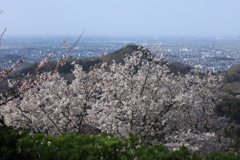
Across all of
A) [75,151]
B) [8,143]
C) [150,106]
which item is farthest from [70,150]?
[150,106]

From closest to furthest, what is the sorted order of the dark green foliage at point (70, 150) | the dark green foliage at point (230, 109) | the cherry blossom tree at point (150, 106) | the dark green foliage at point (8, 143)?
the dark green foliage at point (8, 143) → the dark green foliage at point (70, 150) → the cherry blossom tree at point (150, 106) → the dark green foliage at point (230, 109)

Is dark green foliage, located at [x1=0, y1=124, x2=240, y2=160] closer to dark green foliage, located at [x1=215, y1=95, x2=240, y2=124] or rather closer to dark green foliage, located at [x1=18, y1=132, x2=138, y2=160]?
dark green foliage, located at [x1=18, y1=132, x2=138, y2=160]

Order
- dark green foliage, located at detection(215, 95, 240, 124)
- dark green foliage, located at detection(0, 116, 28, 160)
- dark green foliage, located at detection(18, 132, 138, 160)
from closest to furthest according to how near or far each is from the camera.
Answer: dark green foliage, located at detection(0, 116, 28, 160) → dark green foliage, located at detection(18, 132, 138, 160) → dark green foliage, located at detection(215, 95, 240, 124)

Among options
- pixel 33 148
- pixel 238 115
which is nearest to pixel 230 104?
pixel 238 115

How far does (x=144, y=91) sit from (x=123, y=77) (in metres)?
1.36

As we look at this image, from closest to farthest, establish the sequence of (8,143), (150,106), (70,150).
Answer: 1. (70,150)
2. (8,143)
3. (150,106)

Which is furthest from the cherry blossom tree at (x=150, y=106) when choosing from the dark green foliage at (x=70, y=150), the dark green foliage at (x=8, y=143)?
the dark green foliage at (x=8, y=143)

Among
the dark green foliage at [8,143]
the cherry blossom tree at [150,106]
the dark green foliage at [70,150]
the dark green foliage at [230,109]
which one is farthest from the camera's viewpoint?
the dark green foliage at [230,109]

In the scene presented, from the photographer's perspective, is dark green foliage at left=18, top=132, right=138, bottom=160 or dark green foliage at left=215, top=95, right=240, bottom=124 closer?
dark green foliage at left=18, top=132, right=138, bottom=160

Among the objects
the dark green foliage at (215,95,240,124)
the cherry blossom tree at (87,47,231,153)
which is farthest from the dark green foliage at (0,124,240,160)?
the dark green foliage at (215,95,240,124)

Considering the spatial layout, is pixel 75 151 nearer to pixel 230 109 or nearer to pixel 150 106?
pixel 150 106

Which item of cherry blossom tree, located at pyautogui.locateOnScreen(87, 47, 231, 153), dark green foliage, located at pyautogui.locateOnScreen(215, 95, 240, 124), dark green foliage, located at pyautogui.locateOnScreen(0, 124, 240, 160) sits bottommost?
dark green foliage, located at pyautogui.locateOnScreen(215, 95, 240, 124)

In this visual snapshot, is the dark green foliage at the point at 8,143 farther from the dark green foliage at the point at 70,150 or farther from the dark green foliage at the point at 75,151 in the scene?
the dark green foliage at the point at 70,150

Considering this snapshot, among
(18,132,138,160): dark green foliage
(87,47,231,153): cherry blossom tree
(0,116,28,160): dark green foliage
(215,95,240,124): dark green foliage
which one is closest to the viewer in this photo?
(0,116,28,160): dark green foliage
